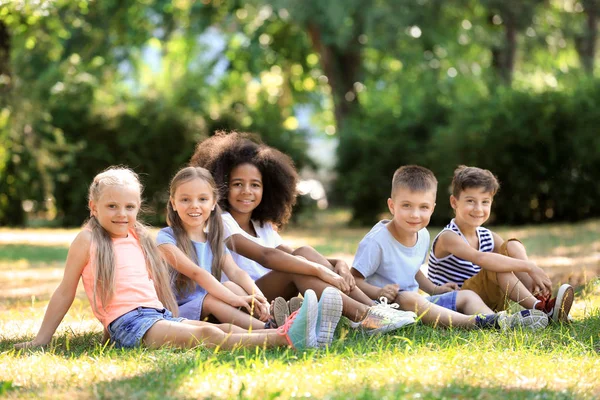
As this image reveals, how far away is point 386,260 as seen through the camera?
5.35 m

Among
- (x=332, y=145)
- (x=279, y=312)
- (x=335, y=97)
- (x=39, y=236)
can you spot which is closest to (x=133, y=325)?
(x=279, y=312)

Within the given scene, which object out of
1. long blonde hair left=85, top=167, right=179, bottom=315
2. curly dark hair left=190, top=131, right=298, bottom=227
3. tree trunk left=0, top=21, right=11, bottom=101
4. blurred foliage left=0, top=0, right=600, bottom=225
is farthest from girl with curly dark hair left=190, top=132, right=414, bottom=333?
tree trunk left=0, top=21, right=11, bottom=101

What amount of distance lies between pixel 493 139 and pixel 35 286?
346 inches

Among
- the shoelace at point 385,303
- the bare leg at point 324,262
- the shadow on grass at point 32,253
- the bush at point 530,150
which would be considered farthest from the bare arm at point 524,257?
the bush at point 530,150

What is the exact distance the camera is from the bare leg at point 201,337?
4.21 meters

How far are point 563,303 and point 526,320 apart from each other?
302mm

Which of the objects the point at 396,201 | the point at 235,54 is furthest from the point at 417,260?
the point at 235,54

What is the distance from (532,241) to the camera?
11.6 metres

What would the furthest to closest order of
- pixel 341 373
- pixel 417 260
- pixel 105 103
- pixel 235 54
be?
pixel 235 54
pixel 105 103
pixel 417 260
pixel 341 373

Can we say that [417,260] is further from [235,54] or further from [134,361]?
[235,54]

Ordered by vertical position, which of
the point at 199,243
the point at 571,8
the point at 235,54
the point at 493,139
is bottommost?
the point at 199,243

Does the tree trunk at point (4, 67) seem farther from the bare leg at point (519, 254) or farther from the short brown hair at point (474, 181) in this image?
the bare leg at point (519, 254)

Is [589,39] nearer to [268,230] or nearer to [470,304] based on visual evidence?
[268,230]

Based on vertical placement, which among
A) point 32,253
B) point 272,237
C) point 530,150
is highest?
point 530,150
